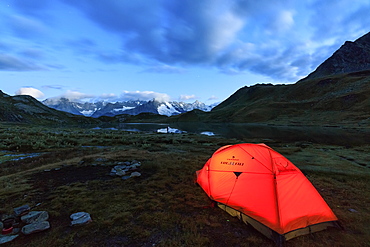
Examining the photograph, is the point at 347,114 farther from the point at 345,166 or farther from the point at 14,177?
the point at 14,177

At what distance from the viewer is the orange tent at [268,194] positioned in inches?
260

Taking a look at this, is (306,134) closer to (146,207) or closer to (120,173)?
(120,173)

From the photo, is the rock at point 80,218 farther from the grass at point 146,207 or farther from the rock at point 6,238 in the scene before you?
the rock at point 6,238

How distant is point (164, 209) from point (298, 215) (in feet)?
17.6

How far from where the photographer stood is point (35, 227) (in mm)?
6117

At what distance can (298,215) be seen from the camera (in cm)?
668

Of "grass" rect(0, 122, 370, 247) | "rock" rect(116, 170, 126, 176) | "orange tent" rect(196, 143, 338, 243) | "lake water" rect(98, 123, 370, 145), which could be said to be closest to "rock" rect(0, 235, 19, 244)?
"grass" rect(0, 122, 370, 247)

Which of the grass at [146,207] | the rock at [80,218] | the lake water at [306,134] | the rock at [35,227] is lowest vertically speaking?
the lake water at [306,134]

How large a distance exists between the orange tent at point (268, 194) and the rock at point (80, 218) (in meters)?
5.49

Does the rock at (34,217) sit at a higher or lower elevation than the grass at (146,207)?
A: higher

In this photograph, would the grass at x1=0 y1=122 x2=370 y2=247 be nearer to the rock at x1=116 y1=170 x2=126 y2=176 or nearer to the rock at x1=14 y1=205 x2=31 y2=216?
the rock at x1=14 y1=205 x2=31 y2=216

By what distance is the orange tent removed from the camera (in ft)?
21.6

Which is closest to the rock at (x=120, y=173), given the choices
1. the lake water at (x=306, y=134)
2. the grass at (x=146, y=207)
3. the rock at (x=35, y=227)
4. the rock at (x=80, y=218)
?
the grass at (x=146, y=207)

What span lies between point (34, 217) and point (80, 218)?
5.64ft
